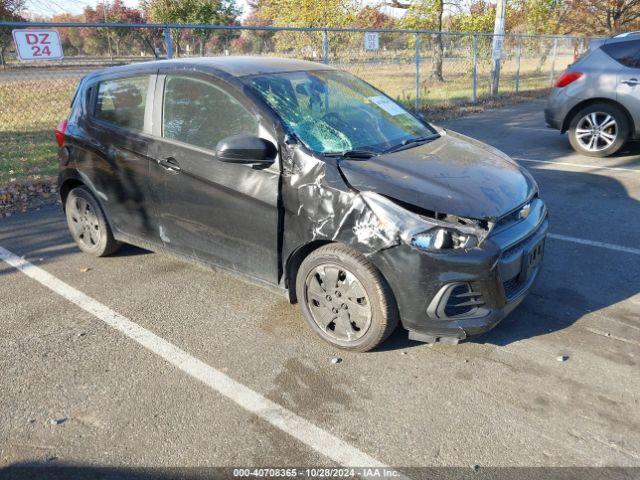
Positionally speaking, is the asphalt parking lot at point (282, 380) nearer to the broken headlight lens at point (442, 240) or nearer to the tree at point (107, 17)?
the broken headlight lens at point (442, 240)

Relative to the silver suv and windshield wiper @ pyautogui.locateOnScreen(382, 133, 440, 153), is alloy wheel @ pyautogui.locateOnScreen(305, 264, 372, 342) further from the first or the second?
the silver suv

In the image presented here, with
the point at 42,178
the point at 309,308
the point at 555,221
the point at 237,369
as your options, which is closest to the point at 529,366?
the point at 309,308

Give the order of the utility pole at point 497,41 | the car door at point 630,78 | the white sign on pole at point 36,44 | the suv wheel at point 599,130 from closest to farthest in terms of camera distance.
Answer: the white sign on pole at point 36,44, the car door at point 630,78, the suv wheel at point 599,130, the utility pole at point 497,41

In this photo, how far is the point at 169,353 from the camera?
334 cm

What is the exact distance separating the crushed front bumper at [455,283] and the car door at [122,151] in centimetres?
208

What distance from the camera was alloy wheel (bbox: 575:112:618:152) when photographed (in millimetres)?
8125

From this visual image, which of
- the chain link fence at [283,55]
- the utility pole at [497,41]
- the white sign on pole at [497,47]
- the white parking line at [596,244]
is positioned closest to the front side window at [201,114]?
the white parking line at [596,244]

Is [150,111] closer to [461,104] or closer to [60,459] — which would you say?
[60,459]

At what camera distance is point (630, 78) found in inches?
306

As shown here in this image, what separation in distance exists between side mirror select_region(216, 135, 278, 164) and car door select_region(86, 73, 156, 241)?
0.96 meters

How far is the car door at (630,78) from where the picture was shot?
7719 millimetres

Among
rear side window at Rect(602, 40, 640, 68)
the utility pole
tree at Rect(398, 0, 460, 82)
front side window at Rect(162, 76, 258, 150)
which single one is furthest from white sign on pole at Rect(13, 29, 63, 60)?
tree at Rect(398, 0, 460, 82)

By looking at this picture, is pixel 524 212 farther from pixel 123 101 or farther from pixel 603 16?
pixel 603 16

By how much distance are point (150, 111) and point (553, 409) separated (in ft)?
11.0
